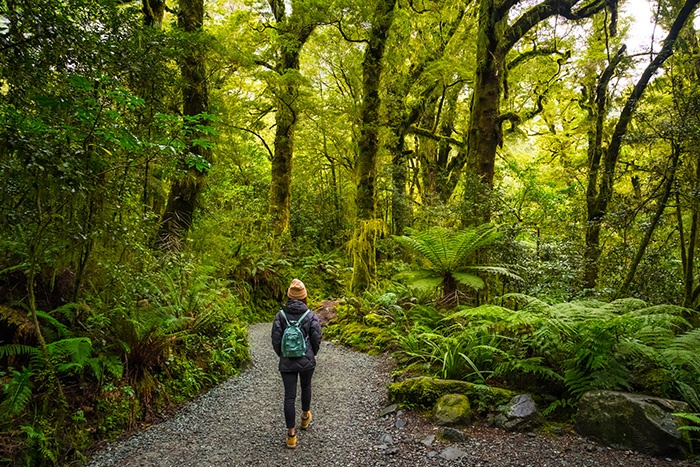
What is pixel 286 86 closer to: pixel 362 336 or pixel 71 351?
pixel 362 336

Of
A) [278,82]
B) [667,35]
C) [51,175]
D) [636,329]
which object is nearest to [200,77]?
[278,82]

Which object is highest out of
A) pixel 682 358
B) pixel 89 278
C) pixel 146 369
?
pixel 89 278

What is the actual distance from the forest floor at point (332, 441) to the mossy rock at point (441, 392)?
193mm

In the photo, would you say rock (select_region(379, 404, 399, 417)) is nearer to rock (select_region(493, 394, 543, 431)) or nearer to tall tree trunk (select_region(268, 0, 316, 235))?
rock (select_region(493, 394, 543, 431))

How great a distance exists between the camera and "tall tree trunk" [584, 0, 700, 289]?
723 centimetres

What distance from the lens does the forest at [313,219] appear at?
3266 millimetres

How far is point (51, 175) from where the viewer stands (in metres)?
2.98

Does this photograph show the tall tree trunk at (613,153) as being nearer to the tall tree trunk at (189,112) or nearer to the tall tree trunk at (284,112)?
the tall tree trunk at (284,112)

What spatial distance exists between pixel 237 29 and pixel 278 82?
299 centimetres

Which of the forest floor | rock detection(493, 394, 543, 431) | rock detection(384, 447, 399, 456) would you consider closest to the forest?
rock detection(493, 394, 543, 431)

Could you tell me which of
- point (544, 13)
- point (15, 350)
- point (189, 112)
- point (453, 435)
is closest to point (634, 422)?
point (453, 435)

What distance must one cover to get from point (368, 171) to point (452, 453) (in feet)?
21.9

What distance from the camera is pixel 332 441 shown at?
3.77m

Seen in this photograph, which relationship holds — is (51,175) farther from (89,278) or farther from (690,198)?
(690,198)
